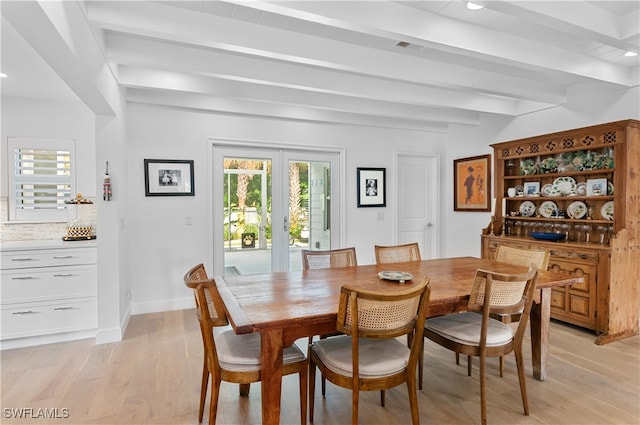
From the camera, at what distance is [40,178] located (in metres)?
3.84

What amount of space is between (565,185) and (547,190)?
210 millimetres

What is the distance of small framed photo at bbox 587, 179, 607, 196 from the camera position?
3.53 meters

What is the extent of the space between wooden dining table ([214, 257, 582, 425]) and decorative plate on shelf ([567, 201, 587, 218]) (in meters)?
1.57

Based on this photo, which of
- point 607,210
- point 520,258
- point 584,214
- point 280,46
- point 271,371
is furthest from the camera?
point 584,214

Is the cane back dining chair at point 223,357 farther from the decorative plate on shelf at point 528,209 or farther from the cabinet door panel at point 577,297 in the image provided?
the decorative plate on shelf at point 528,209

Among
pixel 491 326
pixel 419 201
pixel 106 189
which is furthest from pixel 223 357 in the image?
pixel 419 201

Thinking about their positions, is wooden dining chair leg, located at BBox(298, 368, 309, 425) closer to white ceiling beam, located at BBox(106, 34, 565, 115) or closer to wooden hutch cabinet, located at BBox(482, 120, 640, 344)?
white ceiling beam, located at BBox(106, 34, 565, 115)

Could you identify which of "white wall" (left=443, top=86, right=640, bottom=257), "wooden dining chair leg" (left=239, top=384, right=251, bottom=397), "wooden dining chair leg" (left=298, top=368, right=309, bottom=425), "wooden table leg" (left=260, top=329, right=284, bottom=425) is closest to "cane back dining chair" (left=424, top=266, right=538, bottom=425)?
"wooden dining chair leg" (left=298, top=368, right=309, bottom=425)

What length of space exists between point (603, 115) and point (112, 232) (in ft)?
16.6

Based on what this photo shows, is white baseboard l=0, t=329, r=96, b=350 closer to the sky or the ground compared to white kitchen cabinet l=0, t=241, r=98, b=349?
closer to the ground

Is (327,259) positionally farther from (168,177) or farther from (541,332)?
(168,177)

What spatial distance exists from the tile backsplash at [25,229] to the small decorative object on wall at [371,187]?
335 centimetres

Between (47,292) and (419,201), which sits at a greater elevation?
(419,201)

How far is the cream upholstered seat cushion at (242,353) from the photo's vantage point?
1841mm
